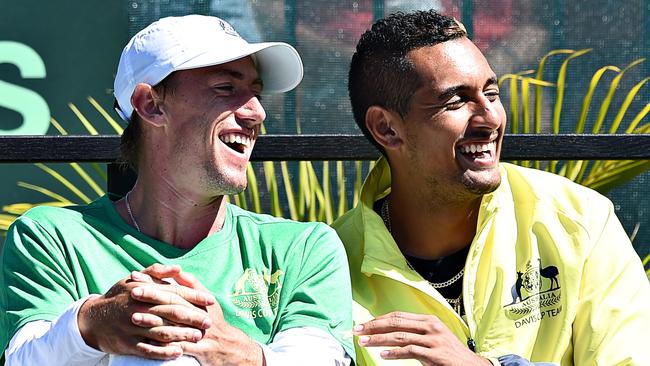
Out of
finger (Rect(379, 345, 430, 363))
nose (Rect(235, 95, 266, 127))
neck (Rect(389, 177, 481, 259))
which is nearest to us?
finger (Rect(379, 345, 430, 363))

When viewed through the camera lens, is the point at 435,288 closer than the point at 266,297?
No

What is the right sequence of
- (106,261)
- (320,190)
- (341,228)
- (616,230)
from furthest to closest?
(320,190)
(341,228)
(616,230)
(106,261)

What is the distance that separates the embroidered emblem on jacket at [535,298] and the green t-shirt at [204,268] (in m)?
0.44

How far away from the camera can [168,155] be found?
3076 mm

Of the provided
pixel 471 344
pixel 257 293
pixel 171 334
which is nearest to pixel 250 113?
pixel 257 293

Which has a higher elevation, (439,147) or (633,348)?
(439,147)

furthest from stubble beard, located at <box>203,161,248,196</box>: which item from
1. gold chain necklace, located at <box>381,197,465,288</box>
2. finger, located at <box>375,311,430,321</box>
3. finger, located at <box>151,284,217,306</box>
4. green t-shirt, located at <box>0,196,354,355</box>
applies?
gold chain necklace, located at <box>381,197,465,288</box>

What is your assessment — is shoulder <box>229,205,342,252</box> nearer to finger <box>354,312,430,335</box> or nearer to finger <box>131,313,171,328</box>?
finger <box>354,312,430,335</box>

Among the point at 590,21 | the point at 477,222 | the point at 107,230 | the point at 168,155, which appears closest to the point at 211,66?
the point at 168,155

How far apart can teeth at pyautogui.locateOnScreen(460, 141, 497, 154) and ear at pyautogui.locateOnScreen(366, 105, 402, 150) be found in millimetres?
207

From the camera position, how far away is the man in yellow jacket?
3139 millimetres

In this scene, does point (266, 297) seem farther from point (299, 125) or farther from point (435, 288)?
point (299, 125)

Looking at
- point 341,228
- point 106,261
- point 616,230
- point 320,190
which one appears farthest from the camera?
point 320,190

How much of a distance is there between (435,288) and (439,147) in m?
0.36
